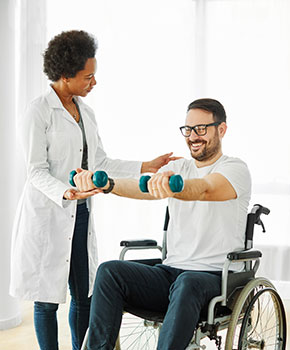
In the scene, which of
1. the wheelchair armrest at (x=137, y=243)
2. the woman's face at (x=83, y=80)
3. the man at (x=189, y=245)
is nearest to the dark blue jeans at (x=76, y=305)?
the wheelchair armrest at (x=137, y=243)

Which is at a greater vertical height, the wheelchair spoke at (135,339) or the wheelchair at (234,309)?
the wheelchair at (234,309)

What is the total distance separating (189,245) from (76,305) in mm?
633

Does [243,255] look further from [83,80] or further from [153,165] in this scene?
[83,80]

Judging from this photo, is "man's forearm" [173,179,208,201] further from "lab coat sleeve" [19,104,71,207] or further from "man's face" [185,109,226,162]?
"lab coat sleeve" [19,104,71,207]

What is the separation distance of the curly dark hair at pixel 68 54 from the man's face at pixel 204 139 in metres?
0.52

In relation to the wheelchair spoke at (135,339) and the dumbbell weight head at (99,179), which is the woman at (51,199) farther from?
the wheelchair spoke at (135,339)

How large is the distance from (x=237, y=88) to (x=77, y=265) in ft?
6.47

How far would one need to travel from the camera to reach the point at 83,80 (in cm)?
248

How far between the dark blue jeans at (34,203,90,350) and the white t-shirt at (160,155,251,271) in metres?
0.41

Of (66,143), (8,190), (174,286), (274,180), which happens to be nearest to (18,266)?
(66,143)

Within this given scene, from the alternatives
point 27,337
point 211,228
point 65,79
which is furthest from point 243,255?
point 27,337

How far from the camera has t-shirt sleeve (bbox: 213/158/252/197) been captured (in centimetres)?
216

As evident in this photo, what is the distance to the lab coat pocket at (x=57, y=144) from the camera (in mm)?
2471

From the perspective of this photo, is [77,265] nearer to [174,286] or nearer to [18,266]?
[18,266]
